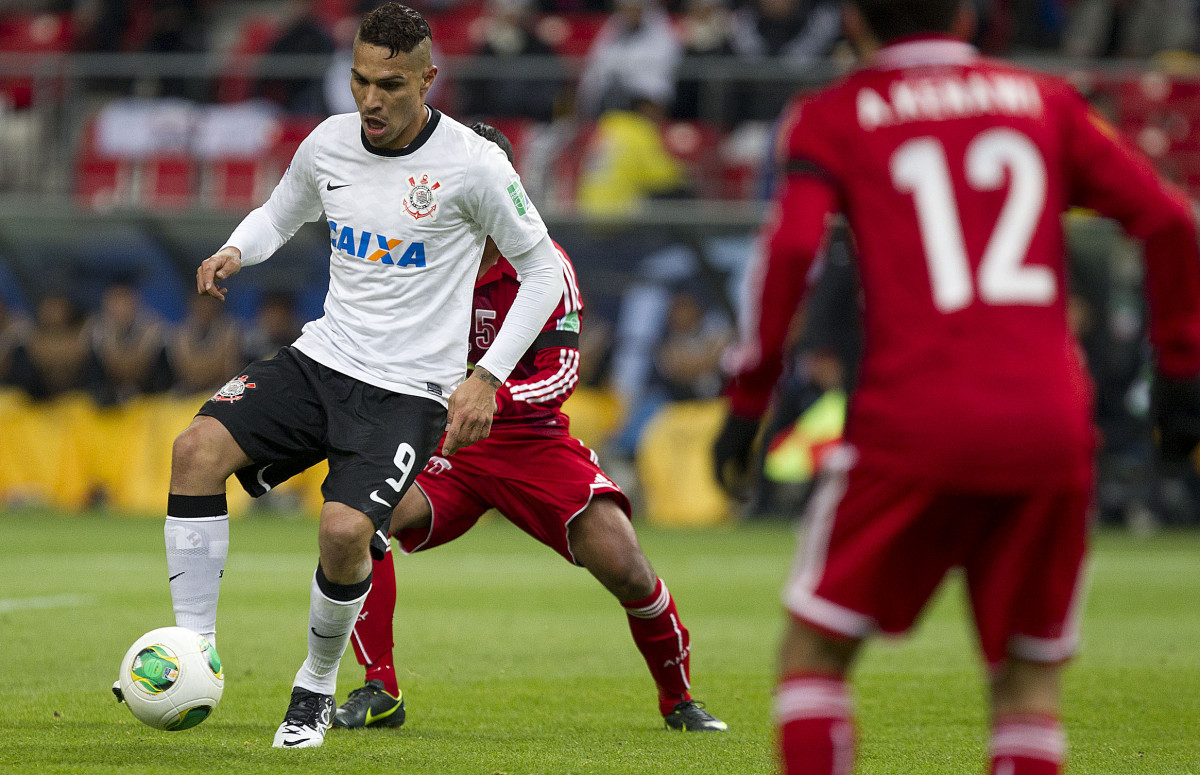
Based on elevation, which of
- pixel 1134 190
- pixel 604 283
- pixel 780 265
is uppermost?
pixel 1134 190

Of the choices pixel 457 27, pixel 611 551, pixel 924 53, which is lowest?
pixel 611 551

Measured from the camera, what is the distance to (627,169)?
53.0 feet

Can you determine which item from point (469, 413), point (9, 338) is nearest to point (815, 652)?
point (469, 413)

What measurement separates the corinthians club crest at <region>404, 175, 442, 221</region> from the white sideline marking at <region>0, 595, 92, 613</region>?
4820mm

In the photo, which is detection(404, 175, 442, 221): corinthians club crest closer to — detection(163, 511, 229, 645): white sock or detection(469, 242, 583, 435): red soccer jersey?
detection(469, 242, 583, 435): red soccer jersey

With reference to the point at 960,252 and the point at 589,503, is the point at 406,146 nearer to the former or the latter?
the point at 589,503

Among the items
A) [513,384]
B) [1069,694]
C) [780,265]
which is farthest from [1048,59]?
[780,265]

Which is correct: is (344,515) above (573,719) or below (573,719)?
above

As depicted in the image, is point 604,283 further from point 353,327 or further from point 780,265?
point 780,265

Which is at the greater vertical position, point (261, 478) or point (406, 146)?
point (406, 146)

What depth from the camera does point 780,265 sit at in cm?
313

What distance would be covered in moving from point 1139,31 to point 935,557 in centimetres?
1483

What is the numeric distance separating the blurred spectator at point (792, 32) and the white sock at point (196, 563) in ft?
40.3

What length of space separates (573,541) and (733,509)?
10.2 m
